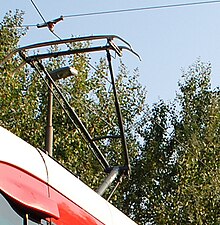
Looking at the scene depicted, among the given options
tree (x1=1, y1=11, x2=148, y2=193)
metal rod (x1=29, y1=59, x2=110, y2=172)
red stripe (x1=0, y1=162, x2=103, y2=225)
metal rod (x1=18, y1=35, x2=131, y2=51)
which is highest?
tree (x1=1, y1=11, x2=148, y2=193)

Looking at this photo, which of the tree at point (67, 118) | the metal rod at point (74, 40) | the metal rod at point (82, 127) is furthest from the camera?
the tree at point (67, 118)

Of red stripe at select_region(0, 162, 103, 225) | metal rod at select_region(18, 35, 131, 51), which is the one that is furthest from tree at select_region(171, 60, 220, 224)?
red stripe at select_region(0, 162, 103, 225)

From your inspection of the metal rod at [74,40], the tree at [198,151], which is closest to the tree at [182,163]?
the tree at [198,151]

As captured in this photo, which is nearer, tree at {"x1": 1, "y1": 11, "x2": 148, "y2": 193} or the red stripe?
the red stripe

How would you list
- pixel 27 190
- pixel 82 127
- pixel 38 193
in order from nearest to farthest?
pixel 27 190
pixel 38 193
pixel 82 127

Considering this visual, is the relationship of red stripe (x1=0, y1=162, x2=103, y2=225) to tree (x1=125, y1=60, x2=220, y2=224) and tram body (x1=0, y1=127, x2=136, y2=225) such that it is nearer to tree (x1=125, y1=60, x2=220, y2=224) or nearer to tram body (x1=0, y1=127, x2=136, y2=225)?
tram body (x1=0, y1=127, x2=136, y2=225)

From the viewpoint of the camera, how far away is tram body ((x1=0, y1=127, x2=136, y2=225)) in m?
4.07

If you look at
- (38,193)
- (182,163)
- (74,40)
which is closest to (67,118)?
(182,163)

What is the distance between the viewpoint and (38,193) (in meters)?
4.27

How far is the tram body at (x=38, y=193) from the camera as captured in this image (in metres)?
4.07

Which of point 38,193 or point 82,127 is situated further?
point 82,127

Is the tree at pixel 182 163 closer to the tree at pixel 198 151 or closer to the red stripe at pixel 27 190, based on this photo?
the tree at pixel 198 151

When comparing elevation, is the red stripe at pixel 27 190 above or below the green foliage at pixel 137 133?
below

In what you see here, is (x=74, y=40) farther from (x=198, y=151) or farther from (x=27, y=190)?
(x=198, y=151)
